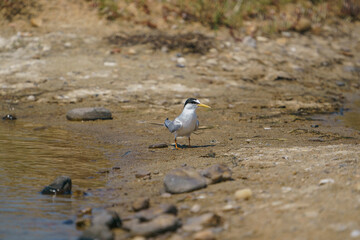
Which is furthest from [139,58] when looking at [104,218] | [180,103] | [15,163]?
[104,218]

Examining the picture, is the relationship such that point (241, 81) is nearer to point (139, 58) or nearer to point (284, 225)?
point (139, 58)

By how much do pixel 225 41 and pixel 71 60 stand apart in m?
4.30

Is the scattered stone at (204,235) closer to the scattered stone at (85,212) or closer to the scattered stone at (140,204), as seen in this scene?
the scattered stone at (140,204)

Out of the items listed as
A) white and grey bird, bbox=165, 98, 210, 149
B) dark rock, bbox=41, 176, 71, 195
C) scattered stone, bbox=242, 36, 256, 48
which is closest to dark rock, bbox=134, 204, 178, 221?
dark rock, bbox=41, 176, 71, 195

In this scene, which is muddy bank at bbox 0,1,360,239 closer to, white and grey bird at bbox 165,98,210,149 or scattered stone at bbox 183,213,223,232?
scattered stone at bbox 183,213,223,232

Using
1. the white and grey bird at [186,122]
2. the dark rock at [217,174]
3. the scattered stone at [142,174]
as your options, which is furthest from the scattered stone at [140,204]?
the white and grey bird at [186,122]

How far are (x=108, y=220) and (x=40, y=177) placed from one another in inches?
90.1

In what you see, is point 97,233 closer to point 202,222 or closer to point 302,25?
point 202,222

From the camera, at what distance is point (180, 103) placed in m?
11.1

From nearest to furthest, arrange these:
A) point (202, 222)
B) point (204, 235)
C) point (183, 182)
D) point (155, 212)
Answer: point (204, 235), point (202, 222), point (155, 212), point (183, 182)

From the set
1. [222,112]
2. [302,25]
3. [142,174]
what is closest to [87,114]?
[222,112]

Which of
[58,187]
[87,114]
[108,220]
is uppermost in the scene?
[108,220]

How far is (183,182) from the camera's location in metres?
5.51

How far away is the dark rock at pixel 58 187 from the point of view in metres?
5.85
